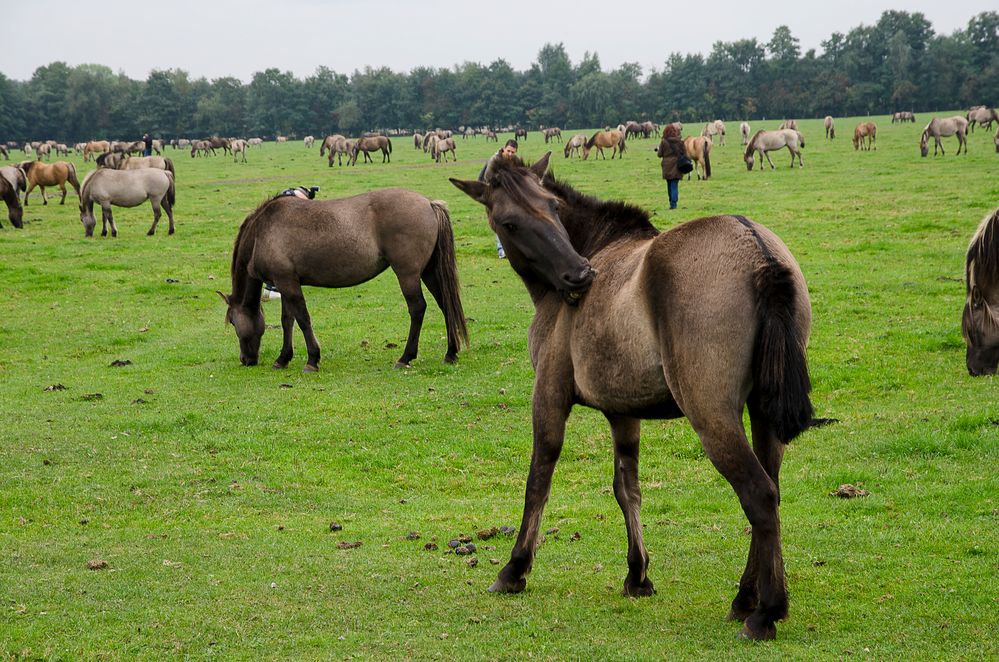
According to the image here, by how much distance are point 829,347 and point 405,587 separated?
28.1ft

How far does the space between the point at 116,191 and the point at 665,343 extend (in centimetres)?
2499

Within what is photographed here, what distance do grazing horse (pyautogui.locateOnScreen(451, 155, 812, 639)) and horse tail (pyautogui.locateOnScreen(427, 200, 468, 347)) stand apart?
7202 millimetres

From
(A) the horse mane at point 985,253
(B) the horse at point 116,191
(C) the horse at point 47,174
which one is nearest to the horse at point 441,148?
(C) the horse at point 47,174

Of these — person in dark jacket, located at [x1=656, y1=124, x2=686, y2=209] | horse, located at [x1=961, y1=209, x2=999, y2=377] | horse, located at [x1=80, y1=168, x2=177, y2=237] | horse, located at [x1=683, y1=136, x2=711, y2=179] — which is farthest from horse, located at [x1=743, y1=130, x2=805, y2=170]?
horse, located at [x1=961, y1=209, x2=999, y2=377]

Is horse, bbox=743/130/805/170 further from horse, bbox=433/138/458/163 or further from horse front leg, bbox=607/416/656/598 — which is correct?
horse front leg, bbox=607/416/656/598

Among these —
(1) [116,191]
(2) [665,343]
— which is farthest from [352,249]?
(1) [116,191]

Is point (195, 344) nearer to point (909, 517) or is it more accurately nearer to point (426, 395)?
point (426, 395)

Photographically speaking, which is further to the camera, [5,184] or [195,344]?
[5,184]

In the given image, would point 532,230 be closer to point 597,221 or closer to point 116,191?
point 597,221

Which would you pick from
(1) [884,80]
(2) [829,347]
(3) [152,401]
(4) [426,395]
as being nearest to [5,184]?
(3) [152,401]

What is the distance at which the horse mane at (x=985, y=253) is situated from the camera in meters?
9.94

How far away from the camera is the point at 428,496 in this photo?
8.42m

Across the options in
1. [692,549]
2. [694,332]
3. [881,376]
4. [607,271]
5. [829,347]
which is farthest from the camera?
[829,347]

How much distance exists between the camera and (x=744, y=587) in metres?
5.00
